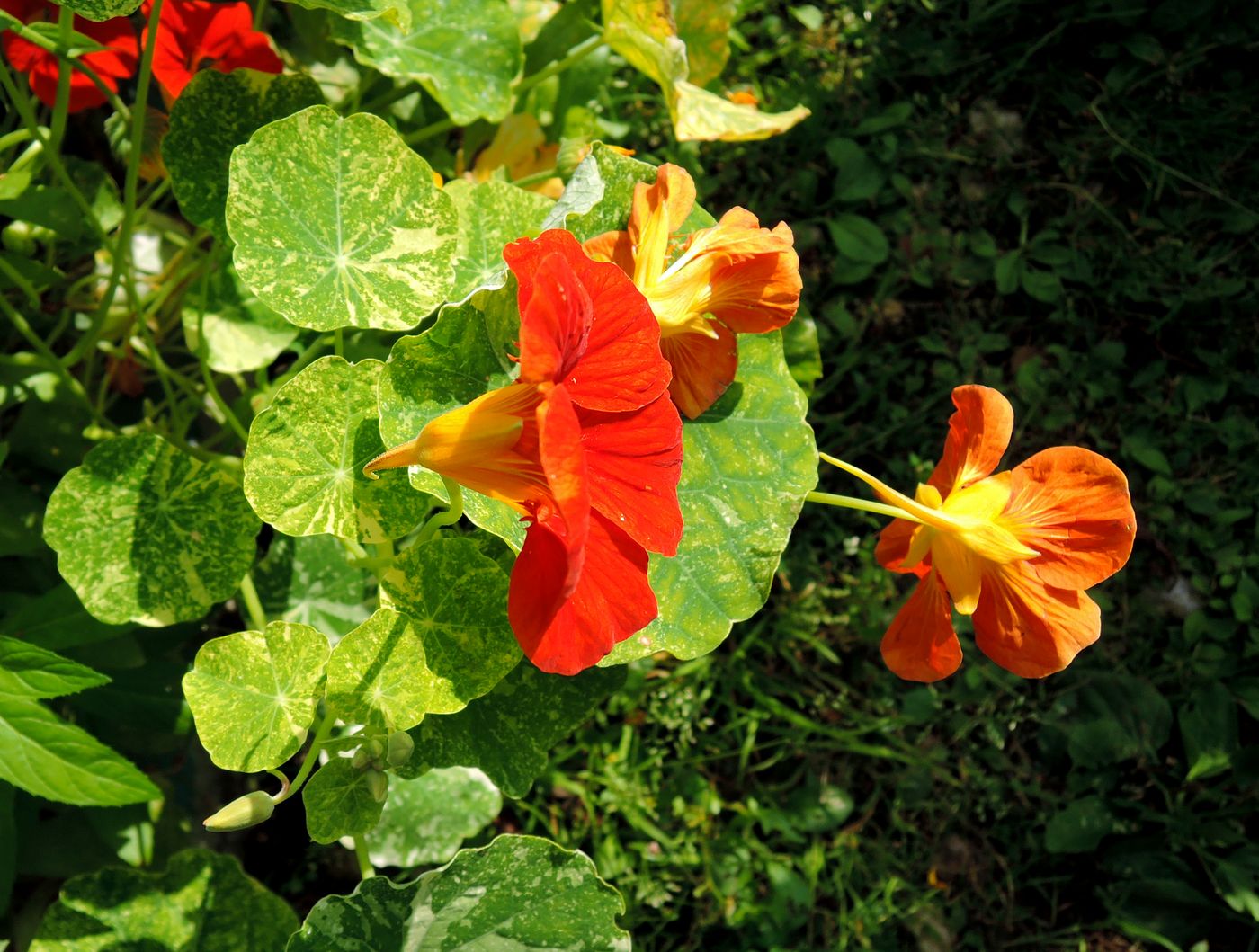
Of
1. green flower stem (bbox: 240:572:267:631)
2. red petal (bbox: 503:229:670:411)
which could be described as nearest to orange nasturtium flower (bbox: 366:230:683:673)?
red petal (bbox: 503:229:670:411)

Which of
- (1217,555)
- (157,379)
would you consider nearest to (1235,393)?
(1217,555)

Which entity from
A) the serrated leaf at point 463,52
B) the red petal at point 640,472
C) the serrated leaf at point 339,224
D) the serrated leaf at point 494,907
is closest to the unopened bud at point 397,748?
the serrated leaf at point 494,907

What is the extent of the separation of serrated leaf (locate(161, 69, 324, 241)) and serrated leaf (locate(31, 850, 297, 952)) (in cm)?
75

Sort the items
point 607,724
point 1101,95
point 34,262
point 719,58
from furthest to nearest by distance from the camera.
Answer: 1. point 1101,95
2. point 607,724
3. point 719,58
4. point 34,262

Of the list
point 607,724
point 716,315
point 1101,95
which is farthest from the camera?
point 1101,95

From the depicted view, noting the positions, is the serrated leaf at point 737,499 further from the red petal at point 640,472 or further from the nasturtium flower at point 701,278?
the red petal at point 640,472

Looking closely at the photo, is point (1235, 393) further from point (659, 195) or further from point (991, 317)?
point (659, 195)

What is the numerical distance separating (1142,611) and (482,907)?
159 cm

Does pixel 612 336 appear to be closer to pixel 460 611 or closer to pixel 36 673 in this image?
pixel 460 611

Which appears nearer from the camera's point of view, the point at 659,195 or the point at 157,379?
the point at 659,195

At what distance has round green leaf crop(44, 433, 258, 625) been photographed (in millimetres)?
1089

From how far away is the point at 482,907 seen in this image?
3.50 ft

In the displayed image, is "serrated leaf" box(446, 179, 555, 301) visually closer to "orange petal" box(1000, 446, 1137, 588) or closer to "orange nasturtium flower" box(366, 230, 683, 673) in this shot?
"orange nasturtium flower" box(366, 230, 683, 673)

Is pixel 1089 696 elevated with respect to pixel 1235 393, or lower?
lower
